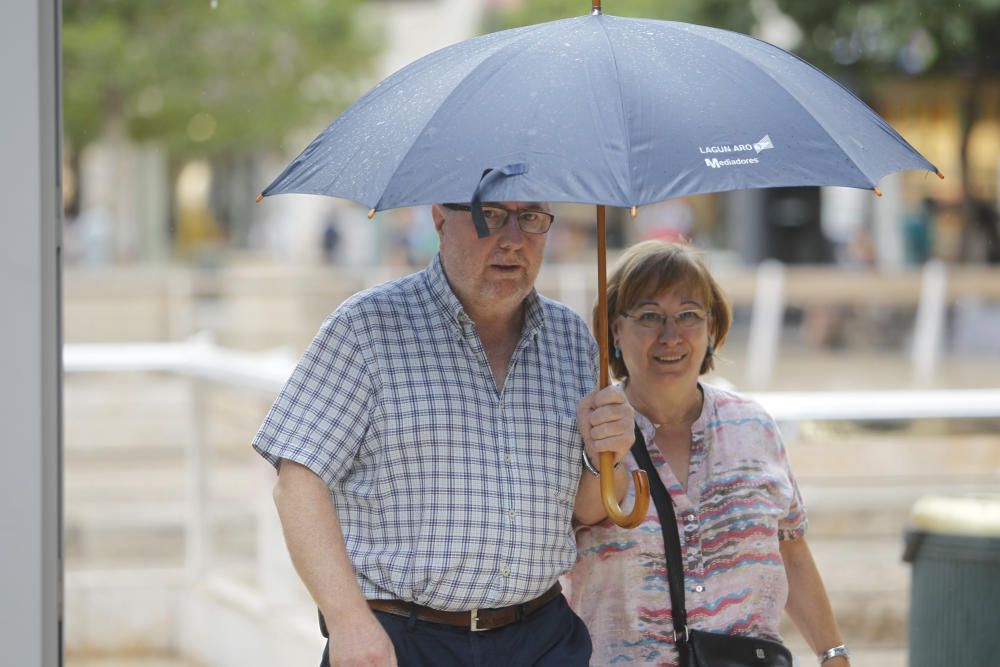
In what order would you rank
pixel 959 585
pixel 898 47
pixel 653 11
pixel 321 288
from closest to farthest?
pixel 959 585 → pixel 321 288 → pixel 898 47 → pixel 653 11

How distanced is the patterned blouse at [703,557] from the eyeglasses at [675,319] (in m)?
0.19

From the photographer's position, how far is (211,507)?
6.49 meters

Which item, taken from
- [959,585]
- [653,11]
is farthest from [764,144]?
[653,11]

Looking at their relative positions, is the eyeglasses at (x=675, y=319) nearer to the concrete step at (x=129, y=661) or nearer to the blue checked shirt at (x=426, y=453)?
the blue checked shirt at (x=426, y=453)

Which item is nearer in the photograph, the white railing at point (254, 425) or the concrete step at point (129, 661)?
the white railing at point (254, 425)

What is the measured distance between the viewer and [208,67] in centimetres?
2016

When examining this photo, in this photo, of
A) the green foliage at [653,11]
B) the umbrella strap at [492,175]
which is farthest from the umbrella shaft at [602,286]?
the green foliage at [653,11]

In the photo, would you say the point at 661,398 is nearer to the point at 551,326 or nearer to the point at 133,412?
the point at 551,326

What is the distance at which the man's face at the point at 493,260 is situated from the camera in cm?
256

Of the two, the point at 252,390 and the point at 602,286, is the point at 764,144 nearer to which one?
the point at 602,286

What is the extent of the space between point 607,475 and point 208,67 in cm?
1858

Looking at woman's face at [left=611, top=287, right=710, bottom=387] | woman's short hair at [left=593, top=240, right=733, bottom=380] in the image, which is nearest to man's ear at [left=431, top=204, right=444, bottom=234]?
woman's short hair at [left=593, top=240, right=733, bottom=380]

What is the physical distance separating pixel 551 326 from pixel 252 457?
3855 mm

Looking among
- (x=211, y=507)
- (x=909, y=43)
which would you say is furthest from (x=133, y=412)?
(x=909, y=43)
